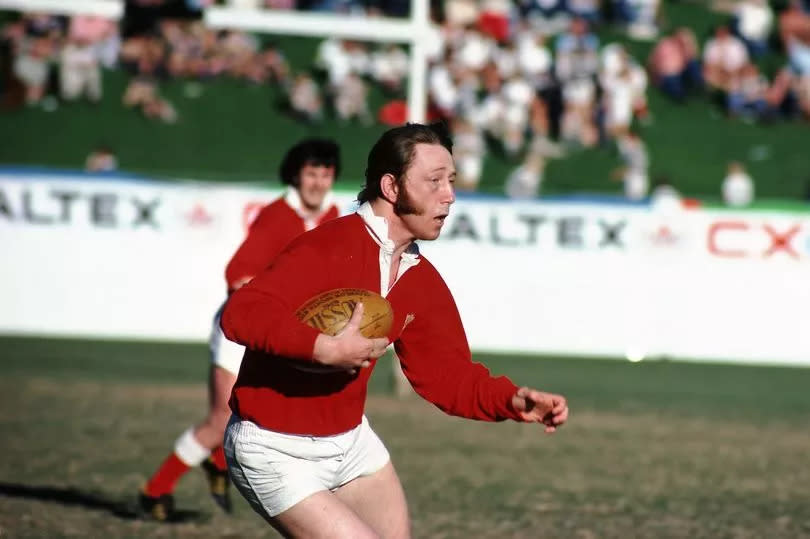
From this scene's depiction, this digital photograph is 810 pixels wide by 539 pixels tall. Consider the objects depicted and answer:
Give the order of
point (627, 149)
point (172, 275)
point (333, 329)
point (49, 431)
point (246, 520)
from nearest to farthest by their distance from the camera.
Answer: point (333, 329) → point (246, 520) → point (49, 431) → point (172, 275) → point (627, 149)

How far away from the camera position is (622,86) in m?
23.0

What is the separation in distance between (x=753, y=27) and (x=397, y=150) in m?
21.6

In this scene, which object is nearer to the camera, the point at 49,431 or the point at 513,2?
the point at 49,431

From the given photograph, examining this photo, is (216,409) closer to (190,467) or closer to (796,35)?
(190,467)

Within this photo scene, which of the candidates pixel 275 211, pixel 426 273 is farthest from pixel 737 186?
pixel 426 273

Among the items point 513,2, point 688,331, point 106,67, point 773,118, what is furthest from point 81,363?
point 773,118

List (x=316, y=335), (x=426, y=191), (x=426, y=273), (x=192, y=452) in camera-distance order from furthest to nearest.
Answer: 1. (x=192, y=452)
2. (x=426, y=273)
3. (x=426, y=191)
4. (x=316, y=335)

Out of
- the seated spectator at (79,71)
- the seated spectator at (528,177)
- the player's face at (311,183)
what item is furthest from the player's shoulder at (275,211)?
the seated spectator at (79,71)

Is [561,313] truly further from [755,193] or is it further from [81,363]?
[755,193]

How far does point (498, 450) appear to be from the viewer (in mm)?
11375

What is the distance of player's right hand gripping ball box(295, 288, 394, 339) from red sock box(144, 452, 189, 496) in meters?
4.05

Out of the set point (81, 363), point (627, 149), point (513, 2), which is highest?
point (513, 2)

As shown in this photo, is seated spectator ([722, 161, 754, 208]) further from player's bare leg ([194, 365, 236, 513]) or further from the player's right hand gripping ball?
the player's right hand gripping ball

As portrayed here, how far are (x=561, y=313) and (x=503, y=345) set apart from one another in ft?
2.46
